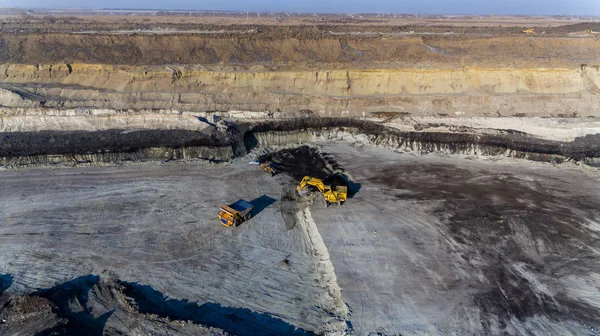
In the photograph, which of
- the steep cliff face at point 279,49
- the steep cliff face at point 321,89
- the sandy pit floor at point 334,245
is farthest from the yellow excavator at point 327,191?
A: the steep cliff face at point 279,49

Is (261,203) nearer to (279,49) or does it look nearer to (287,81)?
(287,81)

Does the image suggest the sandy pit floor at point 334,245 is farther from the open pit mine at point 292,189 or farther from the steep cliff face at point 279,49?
the steep cliff face at point 279,49

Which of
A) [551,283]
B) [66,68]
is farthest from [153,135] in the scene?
[551,283]

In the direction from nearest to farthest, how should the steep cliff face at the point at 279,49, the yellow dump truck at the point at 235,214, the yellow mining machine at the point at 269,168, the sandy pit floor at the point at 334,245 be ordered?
the sandy pit floor at the point at 334,245
the yellow dump truck at the point at 235,214
the yellow mining machine at the point at 269,168
the steep cliff face at the point at 279,49

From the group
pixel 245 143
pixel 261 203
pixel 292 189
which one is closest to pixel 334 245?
pixel 261 203

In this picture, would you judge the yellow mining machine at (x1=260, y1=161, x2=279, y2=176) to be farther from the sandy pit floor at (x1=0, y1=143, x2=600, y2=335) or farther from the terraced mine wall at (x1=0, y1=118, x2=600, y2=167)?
the terraced mine wall at (x1=0, y1=118, x2=600, y2=167)

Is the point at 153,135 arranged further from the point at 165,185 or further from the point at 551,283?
the point at 551,283
